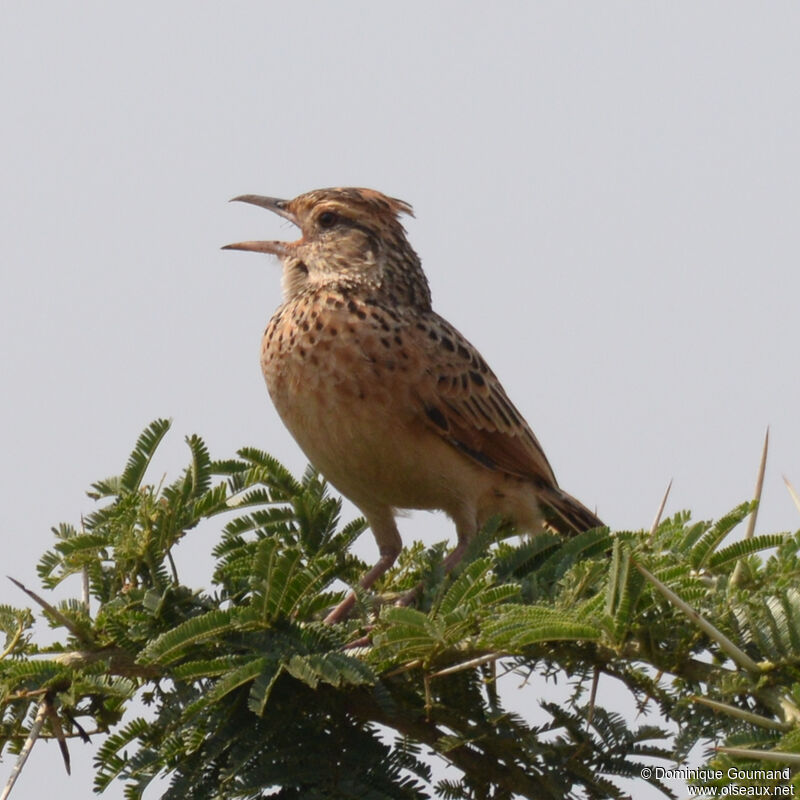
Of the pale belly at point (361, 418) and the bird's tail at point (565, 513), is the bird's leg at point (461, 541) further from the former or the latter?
the bird's tail at point (565, 513)

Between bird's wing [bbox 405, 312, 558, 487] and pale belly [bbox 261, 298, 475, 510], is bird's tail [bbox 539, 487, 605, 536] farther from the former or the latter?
pale belly [bbox 261, 298, 475, 510]

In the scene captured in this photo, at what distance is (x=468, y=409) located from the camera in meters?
6.56

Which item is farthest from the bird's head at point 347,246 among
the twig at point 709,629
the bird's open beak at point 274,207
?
the twig at point 709,629

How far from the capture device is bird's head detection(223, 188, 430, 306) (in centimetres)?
700

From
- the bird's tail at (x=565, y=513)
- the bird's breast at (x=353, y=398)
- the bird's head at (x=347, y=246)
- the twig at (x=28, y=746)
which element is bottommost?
the twig at (x=28, y=746)

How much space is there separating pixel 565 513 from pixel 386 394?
1.16 m

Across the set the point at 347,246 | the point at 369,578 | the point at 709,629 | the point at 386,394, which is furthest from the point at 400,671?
the point at 347,246

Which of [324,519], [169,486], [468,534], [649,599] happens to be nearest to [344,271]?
[468,534]

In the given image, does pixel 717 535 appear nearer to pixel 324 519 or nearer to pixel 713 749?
pixel 713 749

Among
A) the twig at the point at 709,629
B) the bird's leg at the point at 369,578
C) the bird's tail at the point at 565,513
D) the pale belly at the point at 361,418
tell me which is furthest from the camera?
the bird's tail at the point at 565,513

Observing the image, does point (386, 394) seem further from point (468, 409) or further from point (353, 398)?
point (468, 409)

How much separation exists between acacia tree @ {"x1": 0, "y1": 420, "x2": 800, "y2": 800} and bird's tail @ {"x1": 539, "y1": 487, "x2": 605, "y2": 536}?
236cm

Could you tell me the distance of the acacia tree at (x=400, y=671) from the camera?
3502 millimetres

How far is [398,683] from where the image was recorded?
390 centimetres
